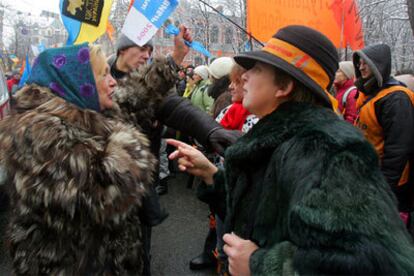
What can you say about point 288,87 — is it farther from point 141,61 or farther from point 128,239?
point 141,61

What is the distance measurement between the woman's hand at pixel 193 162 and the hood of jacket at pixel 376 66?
7.23 ft

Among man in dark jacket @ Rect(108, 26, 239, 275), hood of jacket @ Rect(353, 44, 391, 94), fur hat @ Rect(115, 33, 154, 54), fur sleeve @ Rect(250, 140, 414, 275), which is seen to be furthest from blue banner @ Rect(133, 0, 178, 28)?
fur sleeve @ Rect(250, 140, 414, 275)

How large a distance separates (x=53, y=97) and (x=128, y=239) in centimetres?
79

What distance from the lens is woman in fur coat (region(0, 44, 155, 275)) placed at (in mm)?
1398

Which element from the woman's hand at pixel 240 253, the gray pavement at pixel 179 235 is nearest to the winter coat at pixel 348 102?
the gray pavement at pixel 179 235

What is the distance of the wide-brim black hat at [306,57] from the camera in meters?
1.31

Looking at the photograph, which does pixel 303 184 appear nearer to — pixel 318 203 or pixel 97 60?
pixel 318 203

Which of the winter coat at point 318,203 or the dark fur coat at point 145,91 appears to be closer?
the winter coat at point 318,203

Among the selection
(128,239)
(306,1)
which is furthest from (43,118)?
(306,1)

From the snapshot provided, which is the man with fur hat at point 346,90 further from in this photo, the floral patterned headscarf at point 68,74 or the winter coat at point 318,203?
the floral patterned headscarf at point 68,74

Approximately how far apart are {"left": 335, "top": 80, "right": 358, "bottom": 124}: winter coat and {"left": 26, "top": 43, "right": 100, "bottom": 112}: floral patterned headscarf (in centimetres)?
345

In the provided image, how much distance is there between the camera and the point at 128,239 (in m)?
1.70

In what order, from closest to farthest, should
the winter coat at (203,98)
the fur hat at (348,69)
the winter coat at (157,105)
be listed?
the winter coat at (157,105) → the fur hat at (348,69) → the winter coat at (203,98)

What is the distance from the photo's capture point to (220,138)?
2.07m
